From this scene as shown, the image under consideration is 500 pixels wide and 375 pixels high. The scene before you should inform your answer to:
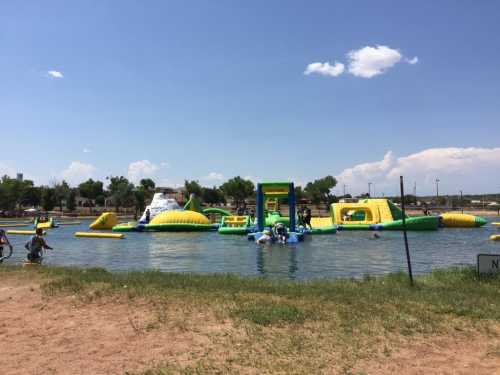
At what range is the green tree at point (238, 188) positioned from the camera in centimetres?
10394

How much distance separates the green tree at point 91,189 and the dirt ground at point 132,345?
338ft

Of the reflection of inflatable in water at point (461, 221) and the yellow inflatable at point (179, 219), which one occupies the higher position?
the yellow inflatable at point (179, 219)

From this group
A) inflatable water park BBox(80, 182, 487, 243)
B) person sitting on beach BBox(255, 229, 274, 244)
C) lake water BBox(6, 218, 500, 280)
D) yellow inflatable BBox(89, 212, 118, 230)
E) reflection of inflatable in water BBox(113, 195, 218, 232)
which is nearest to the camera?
lake water BBox(6, 218, 500, 280)

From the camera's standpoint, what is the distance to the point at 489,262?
904 cm

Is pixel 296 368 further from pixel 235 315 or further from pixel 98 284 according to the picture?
pixel 98 284

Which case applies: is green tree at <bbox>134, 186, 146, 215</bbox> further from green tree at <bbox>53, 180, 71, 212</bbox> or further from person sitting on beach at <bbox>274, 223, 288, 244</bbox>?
person sitting on beach at <bbox>274, 223, 288, 244</bbox>

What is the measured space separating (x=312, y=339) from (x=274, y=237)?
17.3 metres

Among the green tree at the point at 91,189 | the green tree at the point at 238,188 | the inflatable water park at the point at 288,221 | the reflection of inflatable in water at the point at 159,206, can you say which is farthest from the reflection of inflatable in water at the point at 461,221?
the green tree at the point at 91,189

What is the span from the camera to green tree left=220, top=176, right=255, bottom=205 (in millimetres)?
103938

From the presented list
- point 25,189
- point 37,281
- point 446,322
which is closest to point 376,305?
point 446,322

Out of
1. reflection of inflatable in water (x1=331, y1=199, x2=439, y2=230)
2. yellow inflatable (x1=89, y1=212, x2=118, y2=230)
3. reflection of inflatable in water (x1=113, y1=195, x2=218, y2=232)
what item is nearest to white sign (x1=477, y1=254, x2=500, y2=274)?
reflection of inflatable in water (x1=331, y1=199, x2=439, y2=230)

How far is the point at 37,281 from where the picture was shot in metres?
9.24

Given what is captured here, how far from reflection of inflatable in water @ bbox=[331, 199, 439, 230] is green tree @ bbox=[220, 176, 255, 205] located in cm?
6756

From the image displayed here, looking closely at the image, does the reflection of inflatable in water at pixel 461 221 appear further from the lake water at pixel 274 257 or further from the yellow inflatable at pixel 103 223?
the yellow inflatable at pixel 103 223
